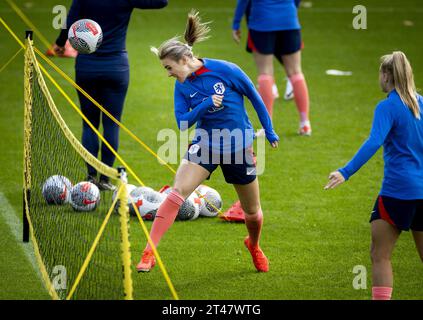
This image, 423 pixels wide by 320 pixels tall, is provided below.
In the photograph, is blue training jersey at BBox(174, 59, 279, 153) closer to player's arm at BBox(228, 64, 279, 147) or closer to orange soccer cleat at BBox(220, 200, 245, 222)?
player's arm at BBox(228, 64, 279, 147)

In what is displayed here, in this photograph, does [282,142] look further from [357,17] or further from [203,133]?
[357,17]

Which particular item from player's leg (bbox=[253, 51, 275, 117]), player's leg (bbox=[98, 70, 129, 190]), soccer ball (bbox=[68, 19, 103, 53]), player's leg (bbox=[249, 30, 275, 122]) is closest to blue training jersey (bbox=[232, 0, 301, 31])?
player's leg (bbox=[249, 30, 275, 122])

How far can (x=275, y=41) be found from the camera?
12234 mm

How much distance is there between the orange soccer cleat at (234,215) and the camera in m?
9.12

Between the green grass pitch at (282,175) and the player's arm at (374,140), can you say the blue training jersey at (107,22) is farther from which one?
the player's arm at (374,140)

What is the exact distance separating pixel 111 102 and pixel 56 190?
1382 mm

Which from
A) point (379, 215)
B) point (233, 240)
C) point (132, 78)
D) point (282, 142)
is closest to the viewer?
point (379, 215)

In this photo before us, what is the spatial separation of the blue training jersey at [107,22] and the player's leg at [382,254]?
431cm

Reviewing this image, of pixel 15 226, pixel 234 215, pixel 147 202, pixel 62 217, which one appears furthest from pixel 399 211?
pixel 15 226

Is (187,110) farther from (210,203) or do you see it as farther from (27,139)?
(210,203)

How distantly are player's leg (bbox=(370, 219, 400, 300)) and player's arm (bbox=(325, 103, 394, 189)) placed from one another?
0.44 meters

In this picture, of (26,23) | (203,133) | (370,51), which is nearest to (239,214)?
(203,133)
